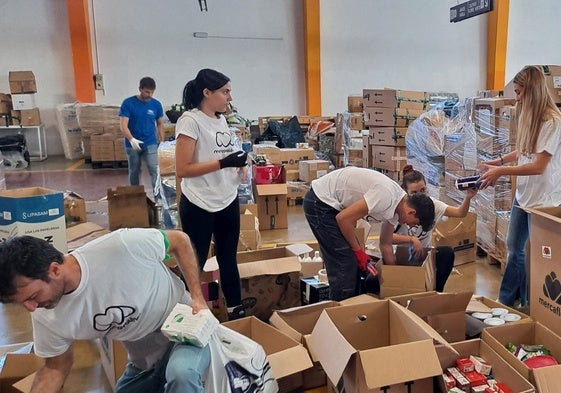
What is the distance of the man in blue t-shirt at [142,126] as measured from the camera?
4746mm

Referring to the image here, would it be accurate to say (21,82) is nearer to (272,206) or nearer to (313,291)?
(272,206)

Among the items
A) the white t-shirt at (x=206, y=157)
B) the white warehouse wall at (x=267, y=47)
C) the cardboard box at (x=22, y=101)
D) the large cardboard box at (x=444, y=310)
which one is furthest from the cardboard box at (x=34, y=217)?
the white warehouse wall at (x=267, y=47)

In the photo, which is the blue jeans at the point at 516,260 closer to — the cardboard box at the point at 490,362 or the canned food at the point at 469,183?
the canned food at the point at 469,183

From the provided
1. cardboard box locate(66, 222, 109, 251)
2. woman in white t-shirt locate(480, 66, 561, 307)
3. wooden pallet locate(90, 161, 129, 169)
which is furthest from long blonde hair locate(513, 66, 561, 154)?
wooden pallet locate(90, 161, 129, 169)

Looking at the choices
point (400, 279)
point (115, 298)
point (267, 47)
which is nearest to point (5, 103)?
point (267, 47)

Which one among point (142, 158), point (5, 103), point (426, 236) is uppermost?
point (5, 103)

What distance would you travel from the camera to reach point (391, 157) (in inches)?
241

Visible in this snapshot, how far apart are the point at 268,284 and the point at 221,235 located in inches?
18.3

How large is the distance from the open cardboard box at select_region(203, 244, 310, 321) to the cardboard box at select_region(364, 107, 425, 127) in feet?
11.6

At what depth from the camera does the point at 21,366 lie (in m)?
2.19

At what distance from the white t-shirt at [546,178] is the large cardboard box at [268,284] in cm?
124

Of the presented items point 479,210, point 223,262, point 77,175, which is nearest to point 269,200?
point 479,210

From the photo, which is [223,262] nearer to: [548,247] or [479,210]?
[548,247]

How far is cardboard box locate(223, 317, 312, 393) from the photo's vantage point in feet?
6.46
